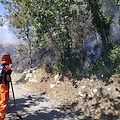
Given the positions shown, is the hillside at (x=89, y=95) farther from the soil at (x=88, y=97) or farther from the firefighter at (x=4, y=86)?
the firefighter at (x=4, y=86)

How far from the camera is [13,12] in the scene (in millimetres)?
→ 11797

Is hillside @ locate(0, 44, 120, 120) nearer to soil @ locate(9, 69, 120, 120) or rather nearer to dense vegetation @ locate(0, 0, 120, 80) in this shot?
soil @ locate(9, 69, 120, 120)

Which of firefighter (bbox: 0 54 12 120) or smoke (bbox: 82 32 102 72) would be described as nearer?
firefighter (bbox: 0 54 12 120)

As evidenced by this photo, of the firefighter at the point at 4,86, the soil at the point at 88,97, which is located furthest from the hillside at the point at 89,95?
the firefighter at the point at 4,86

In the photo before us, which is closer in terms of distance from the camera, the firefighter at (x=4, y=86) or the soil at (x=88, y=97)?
the firefighter at (x=4, y=86)

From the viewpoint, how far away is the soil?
521 cm

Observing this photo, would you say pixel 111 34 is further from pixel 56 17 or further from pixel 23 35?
pixel 23 35

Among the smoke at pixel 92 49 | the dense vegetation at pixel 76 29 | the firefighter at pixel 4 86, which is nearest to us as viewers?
the firefighter at pixel 4 86

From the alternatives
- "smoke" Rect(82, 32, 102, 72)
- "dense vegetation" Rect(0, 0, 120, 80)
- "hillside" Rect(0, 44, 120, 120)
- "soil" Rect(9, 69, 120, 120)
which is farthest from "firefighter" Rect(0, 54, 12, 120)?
"smoke" Rect(82, 32, 102, 72)

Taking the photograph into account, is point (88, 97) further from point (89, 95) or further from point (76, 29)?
point (76, 29)

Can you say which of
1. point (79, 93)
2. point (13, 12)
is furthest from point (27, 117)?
point (13, 12)

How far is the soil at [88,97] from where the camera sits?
17.1 feet

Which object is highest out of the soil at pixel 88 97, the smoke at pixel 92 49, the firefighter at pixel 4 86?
the smoke at pixel 92 49

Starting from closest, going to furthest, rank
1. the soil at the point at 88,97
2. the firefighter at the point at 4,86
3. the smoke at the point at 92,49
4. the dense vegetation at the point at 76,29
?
the firefighter at the point at 4,86, the soil at the point at 88,97, the dense vegetation at the point at 76,29, the smoke at the point at 92,49
